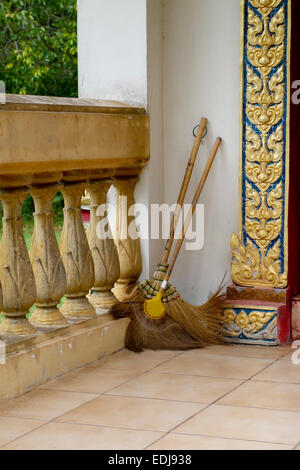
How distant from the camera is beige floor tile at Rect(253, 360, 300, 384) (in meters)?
3.97

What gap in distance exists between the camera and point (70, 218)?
4.28 m

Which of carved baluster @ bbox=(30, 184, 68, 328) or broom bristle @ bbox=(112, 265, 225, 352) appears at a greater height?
carved baluster @ bbox=(30, 184, 68, 328)

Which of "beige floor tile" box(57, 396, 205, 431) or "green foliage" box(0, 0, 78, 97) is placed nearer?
"beige floor tile" box(57, 396, 205, 431)

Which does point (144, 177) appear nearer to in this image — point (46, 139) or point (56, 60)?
point (46, 139)

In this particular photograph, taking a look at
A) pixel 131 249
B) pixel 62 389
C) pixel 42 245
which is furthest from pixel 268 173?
pixel 62 389

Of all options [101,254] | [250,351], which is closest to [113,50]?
[101,254]

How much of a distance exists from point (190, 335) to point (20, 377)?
1177 mm

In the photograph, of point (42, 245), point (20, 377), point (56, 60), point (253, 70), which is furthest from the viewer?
point (56, 60)

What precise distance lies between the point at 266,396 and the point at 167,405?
0.42 metres

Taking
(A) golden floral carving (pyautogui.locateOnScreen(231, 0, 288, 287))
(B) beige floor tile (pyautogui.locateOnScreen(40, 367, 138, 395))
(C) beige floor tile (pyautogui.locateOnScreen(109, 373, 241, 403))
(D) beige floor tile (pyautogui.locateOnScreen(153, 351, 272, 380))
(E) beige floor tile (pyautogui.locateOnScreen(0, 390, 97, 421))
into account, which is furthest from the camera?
(A) golden floral carving (pyautogui.locateOnScreen(231, 0, 288, 287))

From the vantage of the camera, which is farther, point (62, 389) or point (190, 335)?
point (190, 335)

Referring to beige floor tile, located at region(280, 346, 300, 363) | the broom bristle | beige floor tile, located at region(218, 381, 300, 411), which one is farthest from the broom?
beige floor tile, located at region(218, 381, 300, 411)

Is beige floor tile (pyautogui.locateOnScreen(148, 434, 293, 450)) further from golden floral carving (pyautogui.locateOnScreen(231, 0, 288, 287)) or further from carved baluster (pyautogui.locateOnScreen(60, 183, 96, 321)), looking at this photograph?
golden floral carving (pyautogui.locateOnScreen(231, 0, 288, 287))

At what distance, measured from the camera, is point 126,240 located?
473 cm
